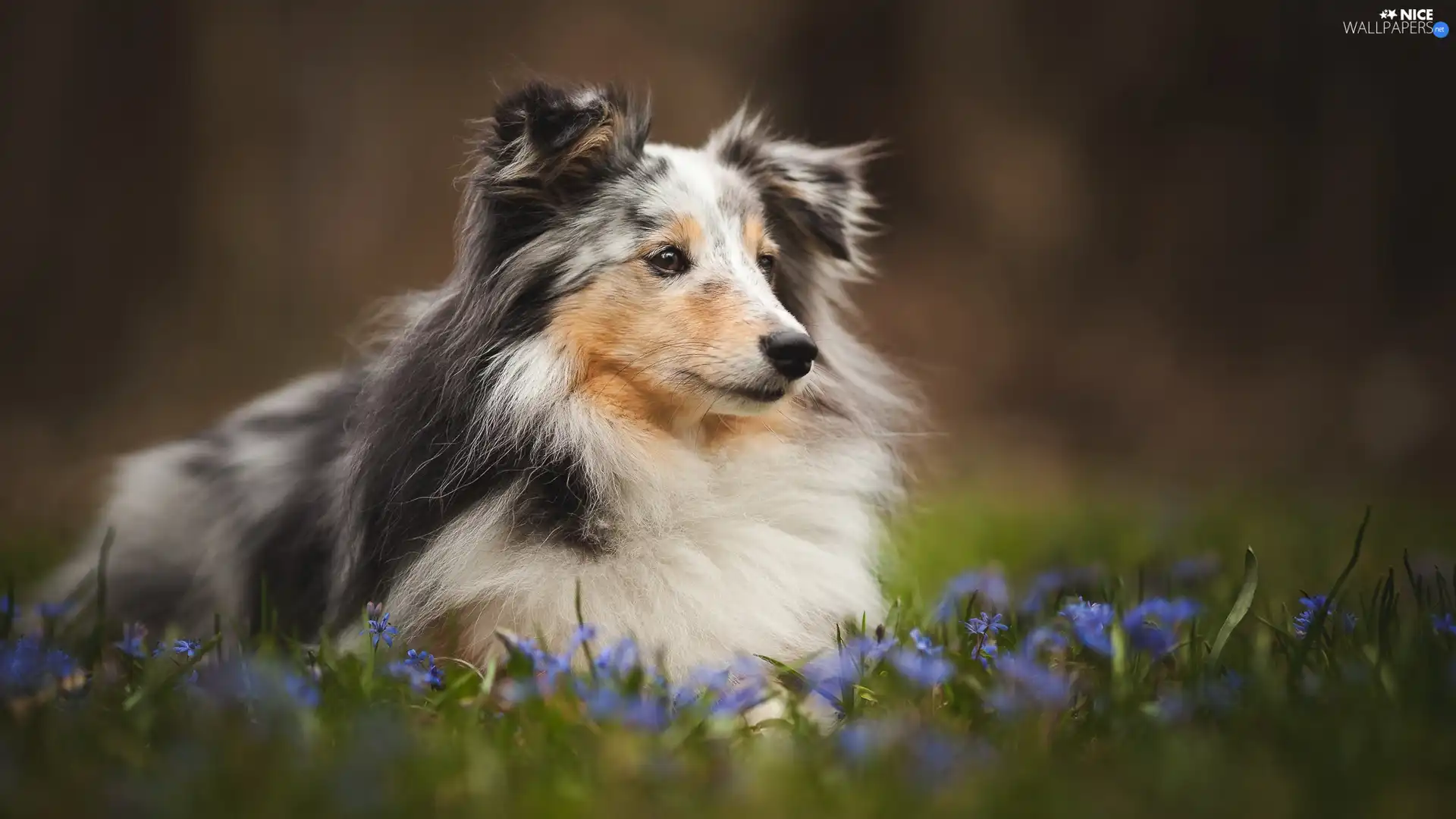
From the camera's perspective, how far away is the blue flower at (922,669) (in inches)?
76.3

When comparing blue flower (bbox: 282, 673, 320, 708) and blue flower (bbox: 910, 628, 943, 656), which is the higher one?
blue flower (bbox: 282, 673, 320, 708)

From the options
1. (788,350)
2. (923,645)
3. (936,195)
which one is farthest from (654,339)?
(936,195)

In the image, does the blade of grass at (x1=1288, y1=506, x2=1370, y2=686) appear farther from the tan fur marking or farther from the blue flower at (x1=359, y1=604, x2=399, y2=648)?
the blue flower at (x1=359, y1=604, x2=399, y2=648)

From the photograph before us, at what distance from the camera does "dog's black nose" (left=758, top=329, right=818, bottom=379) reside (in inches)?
109

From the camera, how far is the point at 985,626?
2502 mm

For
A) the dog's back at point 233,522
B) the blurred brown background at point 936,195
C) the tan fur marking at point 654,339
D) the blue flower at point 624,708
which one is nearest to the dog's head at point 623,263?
the tan fur marking at point 654,339

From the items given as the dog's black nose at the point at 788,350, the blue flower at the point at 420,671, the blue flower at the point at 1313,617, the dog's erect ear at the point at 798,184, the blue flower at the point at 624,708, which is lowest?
the blue flower at the point at 420,671

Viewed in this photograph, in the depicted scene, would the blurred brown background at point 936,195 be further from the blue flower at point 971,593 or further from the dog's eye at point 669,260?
the dog's eye at point 669,260

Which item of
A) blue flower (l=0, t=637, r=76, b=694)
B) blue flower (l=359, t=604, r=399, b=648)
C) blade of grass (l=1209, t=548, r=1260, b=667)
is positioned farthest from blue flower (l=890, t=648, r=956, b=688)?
blue flower (l=0, t=637, r=76, b=694)

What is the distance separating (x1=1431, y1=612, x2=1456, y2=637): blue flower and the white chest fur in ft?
3.82

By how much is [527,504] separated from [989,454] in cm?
535

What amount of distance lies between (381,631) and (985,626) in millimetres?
1240

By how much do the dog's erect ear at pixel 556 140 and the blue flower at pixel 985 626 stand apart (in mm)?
1430

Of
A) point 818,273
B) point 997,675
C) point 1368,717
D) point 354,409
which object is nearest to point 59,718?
point 354,409
